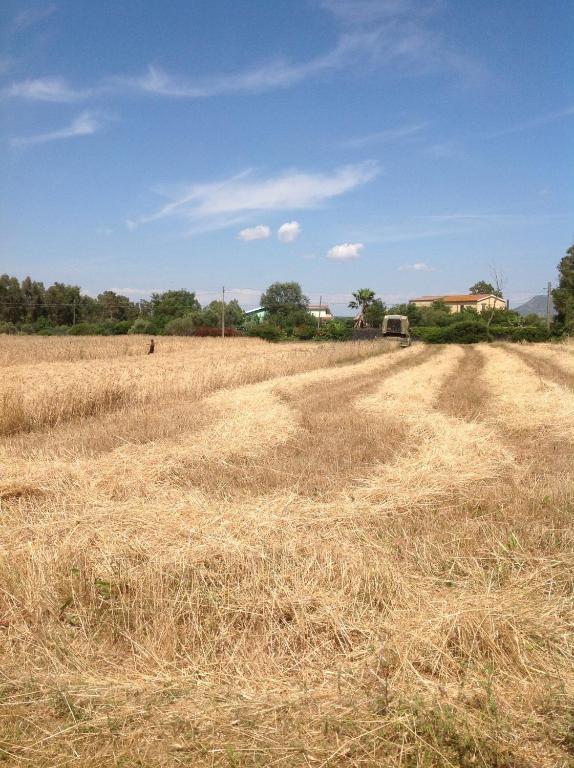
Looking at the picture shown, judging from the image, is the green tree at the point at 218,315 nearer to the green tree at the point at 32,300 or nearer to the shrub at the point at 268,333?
the shrub at the point at 268,333

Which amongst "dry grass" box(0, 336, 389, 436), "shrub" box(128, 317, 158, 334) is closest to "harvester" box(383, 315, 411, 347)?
"dry grass" box(0, 336, 389, 436)

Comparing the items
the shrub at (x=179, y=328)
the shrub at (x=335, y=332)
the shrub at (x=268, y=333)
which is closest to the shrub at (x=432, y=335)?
the shrub at (x=335, y=332)

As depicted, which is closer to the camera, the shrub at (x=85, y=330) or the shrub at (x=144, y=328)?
the shrub at (x=85, y=330)

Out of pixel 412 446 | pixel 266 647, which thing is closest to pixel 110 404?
pixel 412 446

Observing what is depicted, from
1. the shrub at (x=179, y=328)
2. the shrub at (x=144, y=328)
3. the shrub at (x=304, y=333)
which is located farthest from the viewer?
the shrub at (x=144, y=328)

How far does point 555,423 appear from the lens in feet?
28.9

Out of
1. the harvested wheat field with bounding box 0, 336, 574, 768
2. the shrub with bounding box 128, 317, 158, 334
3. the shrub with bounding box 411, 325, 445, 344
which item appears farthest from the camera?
the shrub with bounding box 128, 317, 158, 334

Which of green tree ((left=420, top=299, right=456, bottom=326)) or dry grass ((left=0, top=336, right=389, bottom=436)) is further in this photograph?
green tree ((left=420, top=299, right=456, bottom=326))

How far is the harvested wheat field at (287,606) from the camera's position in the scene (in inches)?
93.0

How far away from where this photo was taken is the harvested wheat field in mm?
2363

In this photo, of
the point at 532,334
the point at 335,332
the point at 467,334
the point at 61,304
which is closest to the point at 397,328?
the point at 467,334

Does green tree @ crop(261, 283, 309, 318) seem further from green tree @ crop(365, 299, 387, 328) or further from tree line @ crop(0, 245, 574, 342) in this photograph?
green tree @ crop(365, 299, 387, 328)

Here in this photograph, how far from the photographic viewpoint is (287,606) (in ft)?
11.0

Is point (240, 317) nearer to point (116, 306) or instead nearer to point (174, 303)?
point (174, 303)
